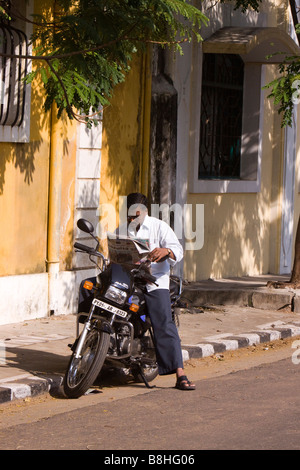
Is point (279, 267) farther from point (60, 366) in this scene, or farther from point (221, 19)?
point (60, 366)

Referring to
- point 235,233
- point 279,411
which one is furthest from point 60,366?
point 235,233

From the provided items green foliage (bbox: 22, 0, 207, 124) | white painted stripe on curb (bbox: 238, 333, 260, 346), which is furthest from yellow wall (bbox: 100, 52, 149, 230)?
white painted stripe on curb (bbox: 238, 333, 260, 346)

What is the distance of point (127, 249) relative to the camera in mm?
7879

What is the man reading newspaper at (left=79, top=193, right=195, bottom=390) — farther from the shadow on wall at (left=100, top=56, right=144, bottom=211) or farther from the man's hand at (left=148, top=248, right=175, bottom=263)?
the shadow on wall at (left=100, top=56, right=144, bottom=211)

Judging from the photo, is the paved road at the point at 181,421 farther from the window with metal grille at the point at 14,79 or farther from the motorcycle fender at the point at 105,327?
the window with metal grille at the point at 14,79

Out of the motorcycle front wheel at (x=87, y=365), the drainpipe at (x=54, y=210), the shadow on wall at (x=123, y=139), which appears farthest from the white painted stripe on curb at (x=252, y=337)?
the motorcycle front wheel at (x=87, y=365)

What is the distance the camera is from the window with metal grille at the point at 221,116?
52.5 ft

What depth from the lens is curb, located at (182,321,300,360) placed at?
10.2 m

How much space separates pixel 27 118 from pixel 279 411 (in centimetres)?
556

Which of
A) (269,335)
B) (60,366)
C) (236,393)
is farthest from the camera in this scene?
(269,335)

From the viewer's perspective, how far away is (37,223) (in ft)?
39.3

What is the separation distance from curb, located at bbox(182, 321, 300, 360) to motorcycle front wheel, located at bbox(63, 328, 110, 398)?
2197 mm
